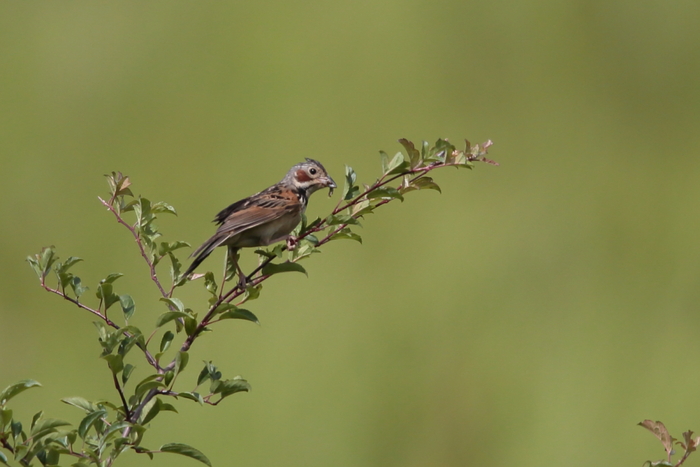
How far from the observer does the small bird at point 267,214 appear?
2805mm

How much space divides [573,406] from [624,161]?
125 inches

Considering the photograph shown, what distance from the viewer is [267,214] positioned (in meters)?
2.97

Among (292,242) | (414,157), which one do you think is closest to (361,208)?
(414,157)

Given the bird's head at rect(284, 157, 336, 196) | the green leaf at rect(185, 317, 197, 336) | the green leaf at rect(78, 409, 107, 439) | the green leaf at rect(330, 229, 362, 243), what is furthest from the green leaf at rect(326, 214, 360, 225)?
the bird's head at rect(284, 157, 336, 196)

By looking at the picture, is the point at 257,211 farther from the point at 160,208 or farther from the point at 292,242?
the point at 160,208

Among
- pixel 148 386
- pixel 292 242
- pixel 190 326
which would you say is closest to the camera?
pixel 148 386

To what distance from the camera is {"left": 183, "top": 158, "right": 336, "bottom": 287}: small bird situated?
2805 mm

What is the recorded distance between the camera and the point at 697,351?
777 cm

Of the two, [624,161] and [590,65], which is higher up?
[590,65]

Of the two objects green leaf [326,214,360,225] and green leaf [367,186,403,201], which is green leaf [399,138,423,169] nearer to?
green leaf [367,186,403,201]

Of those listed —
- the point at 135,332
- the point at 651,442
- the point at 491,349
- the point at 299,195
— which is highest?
the point at 491,349

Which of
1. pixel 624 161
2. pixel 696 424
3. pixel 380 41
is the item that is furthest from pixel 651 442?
pixel 380 41

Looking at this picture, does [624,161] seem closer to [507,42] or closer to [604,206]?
[604,206]

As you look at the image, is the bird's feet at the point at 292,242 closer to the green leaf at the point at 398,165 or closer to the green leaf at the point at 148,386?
the green leaf at the point at 398,165
